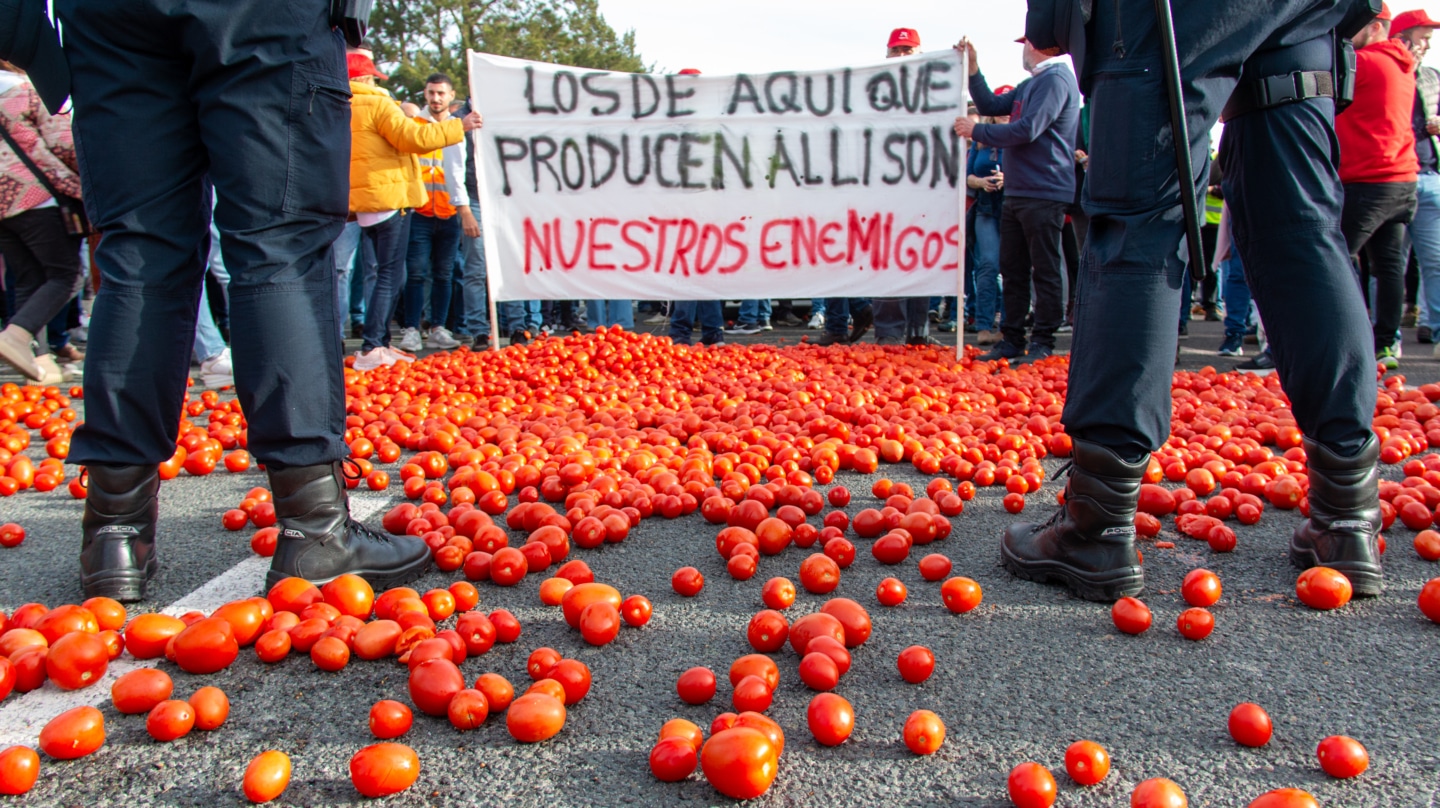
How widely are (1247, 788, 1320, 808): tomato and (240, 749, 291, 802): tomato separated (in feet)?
5.24

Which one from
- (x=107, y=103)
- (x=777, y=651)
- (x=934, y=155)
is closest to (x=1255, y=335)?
(x=934, y=155)

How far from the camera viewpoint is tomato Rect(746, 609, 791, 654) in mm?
2129

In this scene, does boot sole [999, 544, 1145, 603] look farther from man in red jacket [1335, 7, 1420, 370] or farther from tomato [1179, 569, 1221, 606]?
man in red jacket [1335, 7, 1420, 370]

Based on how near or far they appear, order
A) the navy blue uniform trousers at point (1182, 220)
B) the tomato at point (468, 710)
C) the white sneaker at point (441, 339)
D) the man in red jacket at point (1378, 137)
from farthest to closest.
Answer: the white sneaker at point (441, 339) → the man in red jacket at point (1378, 137) → the navy blue uniform trousers at point (1182, 220) → the tomato at point (468, 710)

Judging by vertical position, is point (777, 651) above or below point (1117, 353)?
below

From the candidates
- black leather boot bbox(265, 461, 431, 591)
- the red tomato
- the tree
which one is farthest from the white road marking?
the tree

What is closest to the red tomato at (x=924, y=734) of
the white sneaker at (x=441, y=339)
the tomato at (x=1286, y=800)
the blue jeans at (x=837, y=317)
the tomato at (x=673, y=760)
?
the tomato at (x=673, y=760)

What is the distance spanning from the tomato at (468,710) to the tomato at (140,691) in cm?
60

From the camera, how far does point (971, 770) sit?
5.51 feet

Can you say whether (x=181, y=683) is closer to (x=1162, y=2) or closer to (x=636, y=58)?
(x=1162, y=2)

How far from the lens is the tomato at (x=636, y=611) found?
230 centimetres

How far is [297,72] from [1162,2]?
6.77 ft

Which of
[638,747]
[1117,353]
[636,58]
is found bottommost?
[638,747]

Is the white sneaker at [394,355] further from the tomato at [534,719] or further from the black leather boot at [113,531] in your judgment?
the tomato at [534,719]
